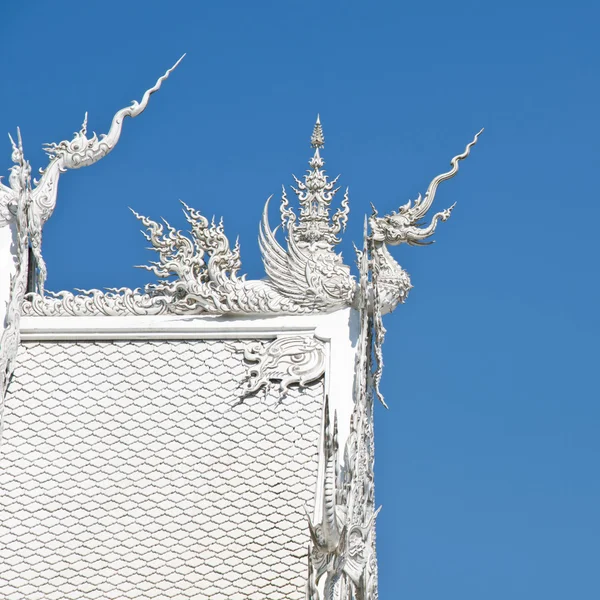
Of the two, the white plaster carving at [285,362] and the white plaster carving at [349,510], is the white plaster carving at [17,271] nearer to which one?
the white plaster carving at [285,362]

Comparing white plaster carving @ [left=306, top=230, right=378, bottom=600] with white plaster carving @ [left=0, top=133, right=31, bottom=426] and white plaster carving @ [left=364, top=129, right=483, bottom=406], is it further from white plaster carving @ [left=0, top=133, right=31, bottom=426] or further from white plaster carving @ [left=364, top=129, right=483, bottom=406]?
white plaster carving @ [left=0, top=133, right=31, bottom=426]

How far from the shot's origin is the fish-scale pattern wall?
83.0ft

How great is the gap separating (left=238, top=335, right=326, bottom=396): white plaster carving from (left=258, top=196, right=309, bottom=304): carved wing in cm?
54

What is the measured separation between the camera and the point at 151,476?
26297 mm

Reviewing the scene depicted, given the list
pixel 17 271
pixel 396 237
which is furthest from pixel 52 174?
pixel 396 237

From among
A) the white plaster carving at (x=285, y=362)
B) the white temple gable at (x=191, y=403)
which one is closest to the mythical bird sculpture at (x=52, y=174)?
the white temple gable at (x=191, y=403)

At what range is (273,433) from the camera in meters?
26.5

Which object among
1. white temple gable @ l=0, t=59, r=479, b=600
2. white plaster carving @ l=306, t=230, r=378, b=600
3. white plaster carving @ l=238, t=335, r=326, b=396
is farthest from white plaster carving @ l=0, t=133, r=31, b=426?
white plaster carving @ l=306, t=230, r=378, b=600

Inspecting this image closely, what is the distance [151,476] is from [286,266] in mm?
2907

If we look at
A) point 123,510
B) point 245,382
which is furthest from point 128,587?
point 245,382

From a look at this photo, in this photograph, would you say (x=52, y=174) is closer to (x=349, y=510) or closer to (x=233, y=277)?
(x=233, y=277)

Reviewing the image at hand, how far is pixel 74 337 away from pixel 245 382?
2.08m

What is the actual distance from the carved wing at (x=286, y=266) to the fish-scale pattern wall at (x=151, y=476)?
95cm

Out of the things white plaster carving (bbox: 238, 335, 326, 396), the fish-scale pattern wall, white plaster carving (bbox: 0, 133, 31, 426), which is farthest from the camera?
white plaster carving (bbox: 0, 133, 31, 426)
